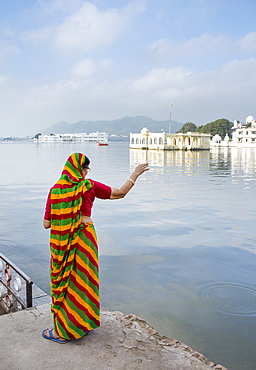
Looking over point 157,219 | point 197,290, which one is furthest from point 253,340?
point 157,219

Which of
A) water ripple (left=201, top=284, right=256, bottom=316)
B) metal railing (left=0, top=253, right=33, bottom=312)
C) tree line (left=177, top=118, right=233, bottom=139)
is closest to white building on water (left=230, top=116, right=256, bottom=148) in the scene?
tree line (left=177, top=118, right=233, bottom=139)

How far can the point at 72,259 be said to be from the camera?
292cm

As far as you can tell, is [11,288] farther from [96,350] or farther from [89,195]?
[89,195]

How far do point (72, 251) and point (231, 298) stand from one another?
9.59 ft

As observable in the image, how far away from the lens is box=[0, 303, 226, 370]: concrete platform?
8.68ft

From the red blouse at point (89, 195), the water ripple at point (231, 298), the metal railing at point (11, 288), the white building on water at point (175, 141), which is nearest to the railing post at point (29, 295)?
the metal railing at point (11, 288)

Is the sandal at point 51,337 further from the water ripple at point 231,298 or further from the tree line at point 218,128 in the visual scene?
the tree line at point 218,128

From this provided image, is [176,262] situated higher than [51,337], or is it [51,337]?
[51,337]

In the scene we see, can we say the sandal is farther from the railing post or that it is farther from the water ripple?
the water ripple

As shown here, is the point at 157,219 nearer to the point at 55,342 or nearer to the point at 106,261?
the point at 106,261

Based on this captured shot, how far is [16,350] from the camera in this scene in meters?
2.80

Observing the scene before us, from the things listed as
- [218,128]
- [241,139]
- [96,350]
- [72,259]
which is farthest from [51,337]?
[218,128]

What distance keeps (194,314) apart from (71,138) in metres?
189

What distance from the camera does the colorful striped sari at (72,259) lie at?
288 centimetres
